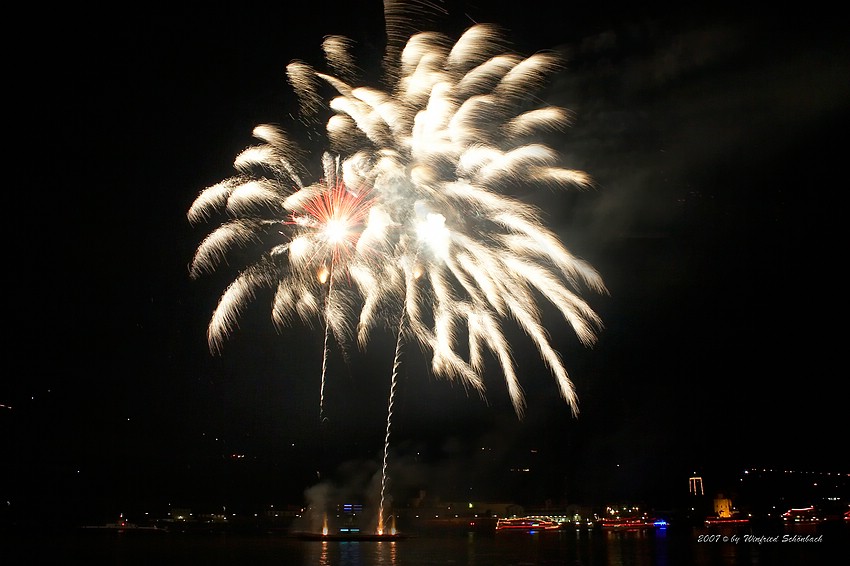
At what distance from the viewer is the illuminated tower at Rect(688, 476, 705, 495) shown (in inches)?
3821

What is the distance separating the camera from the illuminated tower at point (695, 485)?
3821 inches

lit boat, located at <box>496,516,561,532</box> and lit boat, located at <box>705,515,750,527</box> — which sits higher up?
lit boat, located at <box>496,516,561,532</box>

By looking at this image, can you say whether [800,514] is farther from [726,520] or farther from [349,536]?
[349,536]

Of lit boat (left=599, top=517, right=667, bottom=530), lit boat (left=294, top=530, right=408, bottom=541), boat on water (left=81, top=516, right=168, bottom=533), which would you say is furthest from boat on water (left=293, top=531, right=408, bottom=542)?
lit boat (left=599, top=517, right=667, bottom=530)

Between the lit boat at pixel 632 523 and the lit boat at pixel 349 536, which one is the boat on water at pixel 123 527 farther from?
the lit boat at pixel 632 523

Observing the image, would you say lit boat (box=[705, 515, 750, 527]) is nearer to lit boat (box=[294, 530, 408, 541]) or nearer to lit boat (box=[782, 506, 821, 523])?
lit boat (box=[782, 506, 821, 523])

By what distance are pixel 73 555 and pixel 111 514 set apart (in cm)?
4473

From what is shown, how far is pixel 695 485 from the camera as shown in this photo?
9781 cm

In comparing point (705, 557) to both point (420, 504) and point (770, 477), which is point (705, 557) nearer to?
point (420, 504)

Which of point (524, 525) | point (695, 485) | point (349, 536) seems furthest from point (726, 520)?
point (349, 536)

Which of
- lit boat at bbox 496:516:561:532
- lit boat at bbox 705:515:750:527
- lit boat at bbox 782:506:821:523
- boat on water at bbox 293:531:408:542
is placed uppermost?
Result: boat on water at bbox 293:531:408:542

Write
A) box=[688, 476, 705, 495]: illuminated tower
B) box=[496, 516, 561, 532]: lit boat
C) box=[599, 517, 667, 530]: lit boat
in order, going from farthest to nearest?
box=[688, 476, 705, 495]: illuminated tower
box=[599, 517, 667, 530]: lit boat
box=[496, 516, 561, 532]: lit boat

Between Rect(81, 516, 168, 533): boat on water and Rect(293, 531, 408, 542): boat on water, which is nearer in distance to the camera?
Rect(293, 531, 408, 542): boat on water

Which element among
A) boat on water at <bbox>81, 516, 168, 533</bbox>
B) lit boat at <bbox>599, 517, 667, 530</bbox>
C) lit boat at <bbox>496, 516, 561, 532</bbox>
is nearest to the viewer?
boat on water at <bbox>81, 516, 168, 533</bbox>
